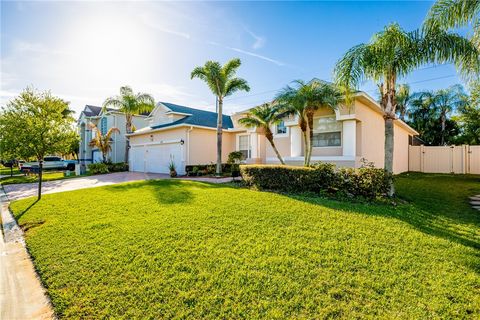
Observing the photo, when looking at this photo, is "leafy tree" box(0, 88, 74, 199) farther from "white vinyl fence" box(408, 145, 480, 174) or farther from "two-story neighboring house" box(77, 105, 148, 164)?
"white vinyl fence" box(408, 145, 480, 174)

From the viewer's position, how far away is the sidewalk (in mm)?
3381

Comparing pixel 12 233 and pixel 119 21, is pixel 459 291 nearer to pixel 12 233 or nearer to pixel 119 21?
pixel 12 233

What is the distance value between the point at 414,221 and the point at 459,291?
10.9ft

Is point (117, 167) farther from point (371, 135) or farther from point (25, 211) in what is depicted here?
point (371, 135)

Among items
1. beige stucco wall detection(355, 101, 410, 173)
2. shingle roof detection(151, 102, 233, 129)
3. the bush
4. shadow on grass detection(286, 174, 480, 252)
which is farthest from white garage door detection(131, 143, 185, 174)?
shadow on grass detection(286, 174, 480, 252)

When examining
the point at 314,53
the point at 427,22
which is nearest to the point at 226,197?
the point at 427,22

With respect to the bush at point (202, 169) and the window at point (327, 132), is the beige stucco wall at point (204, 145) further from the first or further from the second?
the window at point (327, 132)

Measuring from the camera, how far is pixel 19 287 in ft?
13.2

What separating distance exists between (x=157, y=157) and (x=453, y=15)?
845 inches

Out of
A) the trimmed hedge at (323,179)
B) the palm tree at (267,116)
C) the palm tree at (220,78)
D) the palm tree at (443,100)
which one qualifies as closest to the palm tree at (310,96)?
the palm tree at (267,116)

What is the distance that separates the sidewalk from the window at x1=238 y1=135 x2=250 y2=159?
16.4 m

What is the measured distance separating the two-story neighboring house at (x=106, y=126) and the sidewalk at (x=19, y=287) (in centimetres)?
2638

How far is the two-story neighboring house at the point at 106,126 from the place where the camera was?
2997cm

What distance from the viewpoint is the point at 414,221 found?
6.30 metres
